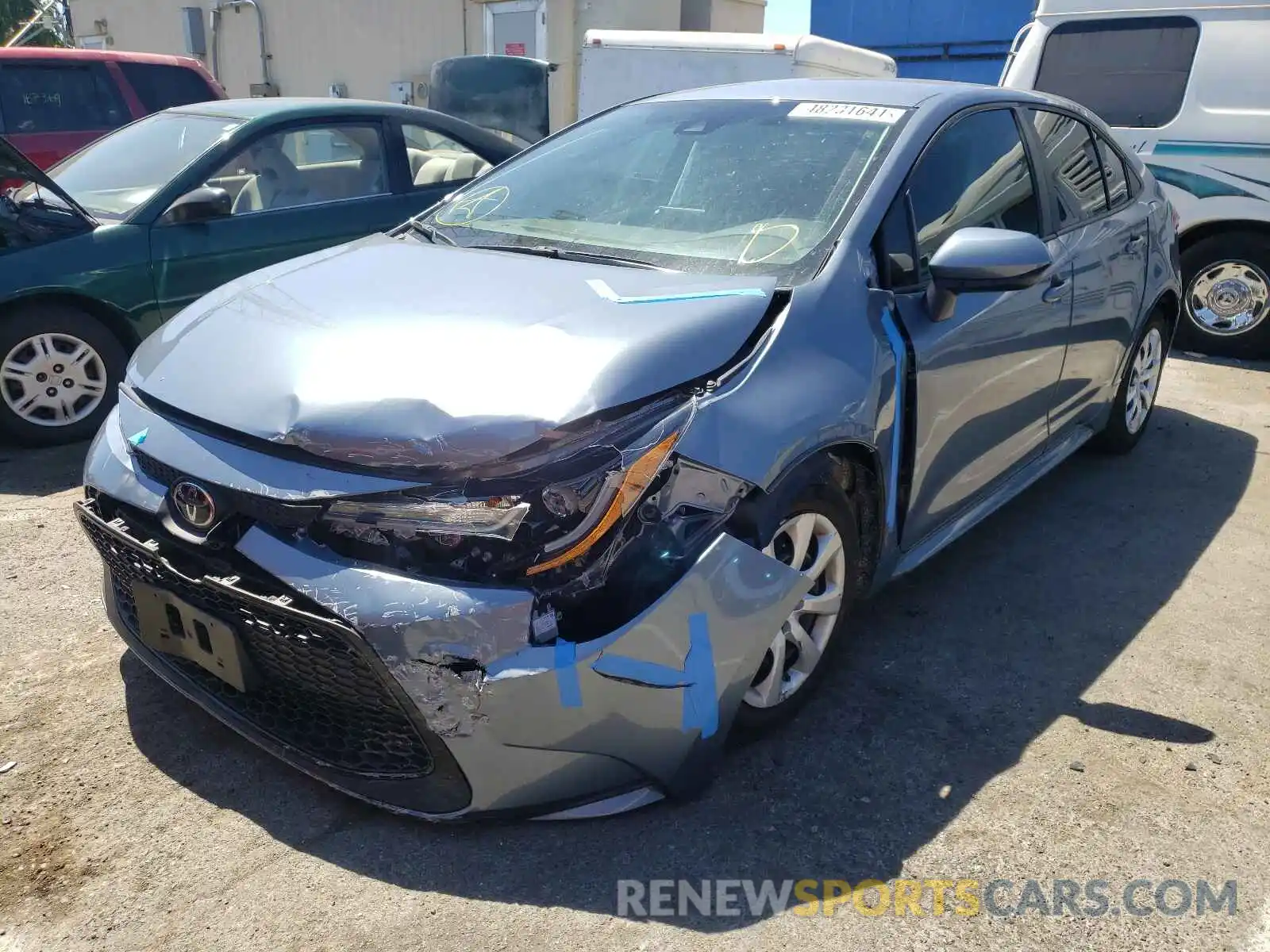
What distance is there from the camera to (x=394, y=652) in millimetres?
1968

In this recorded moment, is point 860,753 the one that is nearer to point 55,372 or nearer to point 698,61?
point 55,372

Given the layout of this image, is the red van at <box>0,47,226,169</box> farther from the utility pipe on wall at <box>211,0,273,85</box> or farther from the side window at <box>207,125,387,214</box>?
the utility pipe on wall at <box>211,0,273,85</box>

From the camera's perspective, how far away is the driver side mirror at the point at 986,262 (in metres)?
2.71

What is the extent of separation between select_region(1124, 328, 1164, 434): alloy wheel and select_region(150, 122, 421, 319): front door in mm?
3690

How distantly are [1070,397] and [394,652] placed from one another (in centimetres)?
295

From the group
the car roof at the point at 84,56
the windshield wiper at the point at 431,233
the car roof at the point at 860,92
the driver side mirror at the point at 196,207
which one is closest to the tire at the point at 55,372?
the driver side mirror at the point at 196,207

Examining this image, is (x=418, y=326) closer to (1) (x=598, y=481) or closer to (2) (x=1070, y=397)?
(1) (x=598, y=481)

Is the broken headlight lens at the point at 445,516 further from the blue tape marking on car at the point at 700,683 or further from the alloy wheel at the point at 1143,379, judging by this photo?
the alloy wheel at the point at 1143,379

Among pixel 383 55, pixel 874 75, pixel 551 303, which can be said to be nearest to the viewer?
pixel 551 303

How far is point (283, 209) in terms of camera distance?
17.2ft

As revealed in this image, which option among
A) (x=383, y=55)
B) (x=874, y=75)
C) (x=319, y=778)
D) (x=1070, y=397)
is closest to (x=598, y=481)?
(x=319, y=778)

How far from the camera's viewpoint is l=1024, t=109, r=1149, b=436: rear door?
12.2 ft

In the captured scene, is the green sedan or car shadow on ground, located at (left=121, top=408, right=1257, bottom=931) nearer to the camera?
car shadow on ground, located at (left=121, top=408, right=1257, bottom=931)

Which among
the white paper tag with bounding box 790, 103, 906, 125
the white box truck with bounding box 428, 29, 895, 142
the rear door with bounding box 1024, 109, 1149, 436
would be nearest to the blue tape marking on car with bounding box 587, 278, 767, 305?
the white paper tag with bounding box 790, 103, 906, 125
